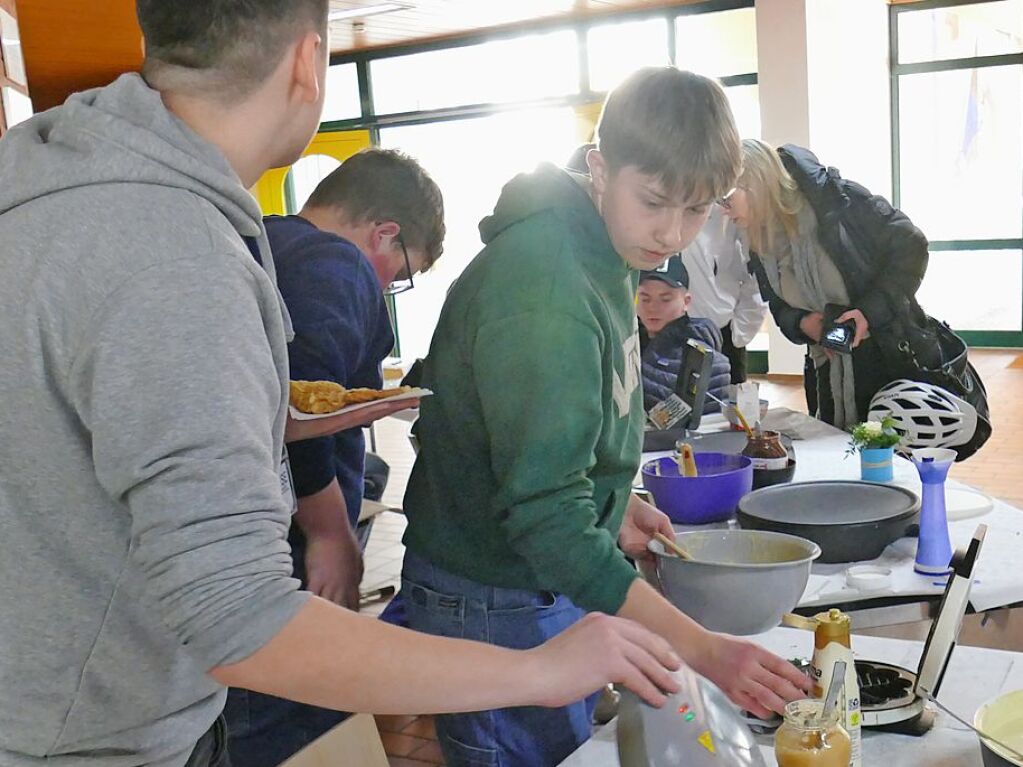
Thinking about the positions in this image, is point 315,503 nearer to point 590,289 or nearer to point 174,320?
point 590,289

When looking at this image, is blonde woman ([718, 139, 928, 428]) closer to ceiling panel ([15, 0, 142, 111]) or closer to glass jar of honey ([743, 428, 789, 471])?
glass jar of honey ([743, 428, 789, 471])

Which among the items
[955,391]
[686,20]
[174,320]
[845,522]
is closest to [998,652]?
[845,522]

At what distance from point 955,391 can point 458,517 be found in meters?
2.05

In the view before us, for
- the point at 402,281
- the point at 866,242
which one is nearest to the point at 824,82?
the point at 866,242

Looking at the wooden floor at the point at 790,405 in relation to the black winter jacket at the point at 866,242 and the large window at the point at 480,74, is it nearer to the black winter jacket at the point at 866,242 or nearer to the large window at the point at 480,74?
the black winter jacket at the point at 866,242

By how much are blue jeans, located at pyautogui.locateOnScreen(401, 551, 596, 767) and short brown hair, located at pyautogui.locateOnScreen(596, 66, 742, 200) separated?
0.59 m

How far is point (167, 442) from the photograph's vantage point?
0.71 m

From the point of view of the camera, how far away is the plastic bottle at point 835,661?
1.10m

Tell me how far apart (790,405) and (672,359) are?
12.1ft

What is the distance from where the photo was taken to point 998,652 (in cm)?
140

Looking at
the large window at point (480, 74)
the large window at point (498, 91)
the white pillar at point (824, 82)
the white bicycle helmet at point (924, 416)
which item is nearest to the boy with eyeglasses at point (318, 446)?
the white bicycle helmet at point (924, 416)

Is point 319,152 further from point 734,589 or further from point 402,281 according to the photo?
point 734,589

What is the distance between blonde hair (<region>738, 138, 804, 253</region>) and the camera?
2.85 metres

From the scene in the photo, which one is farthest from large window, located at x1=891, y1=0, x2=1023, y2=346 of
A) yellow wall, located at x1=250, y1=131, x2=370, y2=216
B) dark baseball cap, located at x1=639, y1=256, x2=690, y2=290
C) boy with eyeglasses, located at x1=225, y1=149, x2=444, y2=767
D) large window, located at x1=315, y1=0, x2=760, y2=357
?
boy with eyeglasses, located at x1=225, y1=149, x2=444, y2=767
